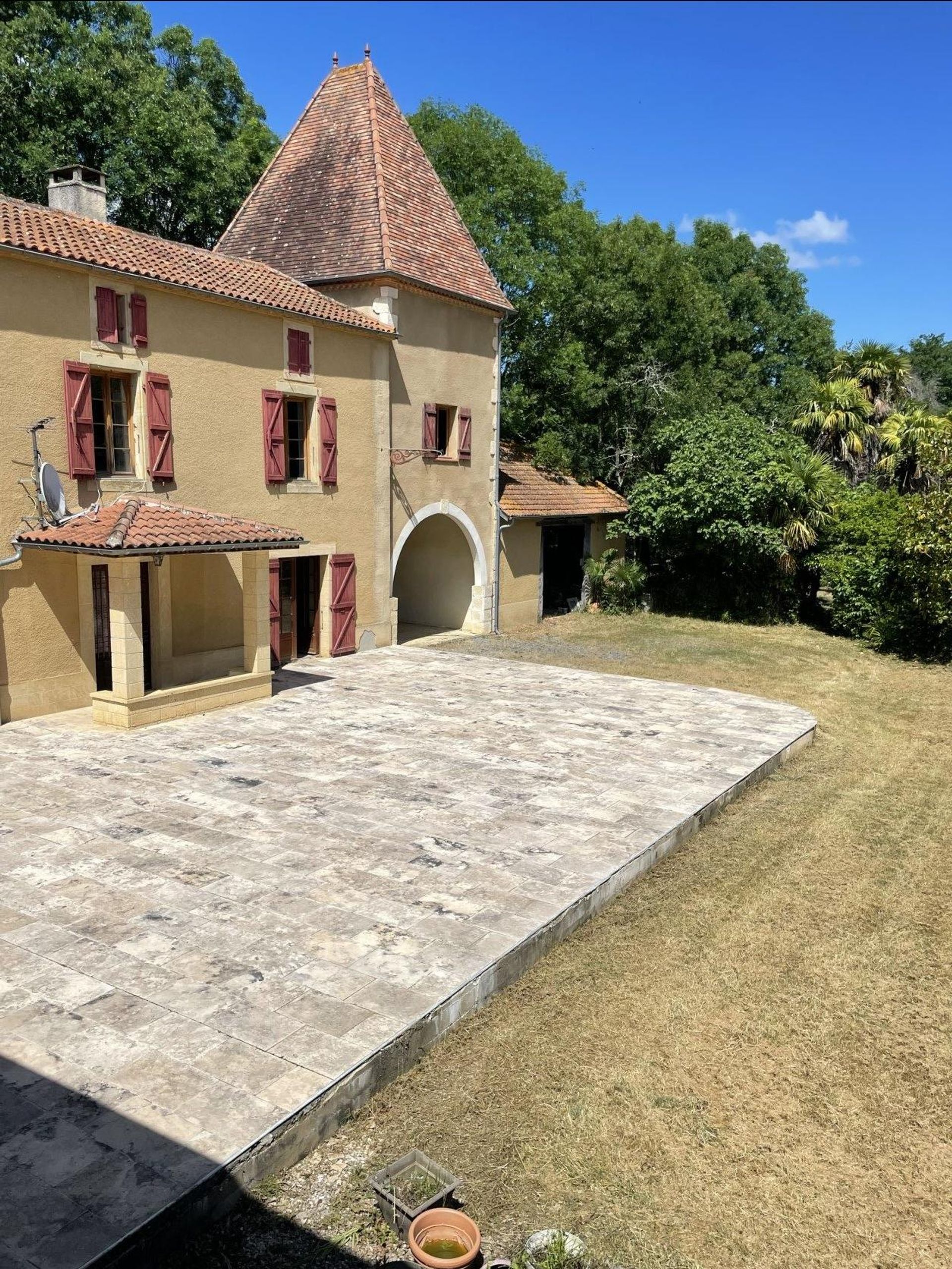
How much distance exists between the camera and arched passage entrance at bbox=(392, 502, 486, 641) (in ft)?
Result: 68.8

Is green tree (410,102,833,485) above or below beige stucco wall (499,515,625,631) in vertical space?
above

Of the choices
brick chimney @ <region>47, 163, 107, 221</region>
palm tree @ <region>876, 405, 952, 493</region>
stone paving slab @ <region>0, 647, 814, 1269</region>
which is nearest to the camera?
stone paving slab @ <region>0, 647, 814, 1269</region>

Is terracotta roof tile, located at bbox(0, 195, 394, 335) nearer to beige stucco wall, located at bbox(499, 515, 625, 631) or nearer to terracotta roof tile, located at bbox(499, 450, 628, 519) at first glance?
terracotta roof tile, located at bbox(499, 450, 628, 519)

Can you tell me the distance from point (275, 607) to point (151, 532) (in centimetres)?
420

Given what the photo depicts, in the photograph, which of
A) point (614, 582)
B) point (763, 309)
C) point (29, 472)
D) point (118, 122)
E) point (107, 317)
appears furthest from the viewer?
point (763, 309)

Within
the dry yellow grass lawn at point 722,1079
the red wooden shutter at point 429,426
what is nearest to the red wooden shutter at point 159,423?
the red wooden shutter at point 429,426

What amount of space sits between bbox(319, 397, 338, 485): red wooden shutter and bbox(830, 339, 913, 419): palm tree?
15709mm

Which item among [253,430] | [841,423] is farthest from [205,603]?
[841,423]

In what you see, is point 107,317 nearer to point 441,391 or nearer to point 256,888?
point 441,391

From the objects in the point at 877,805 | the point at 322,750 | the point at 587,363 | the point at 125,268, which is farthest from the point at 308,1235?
the point at 587,363

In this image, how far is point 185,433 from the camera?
1383cm

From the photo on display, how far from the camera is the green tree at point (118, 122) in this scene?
21.6 m

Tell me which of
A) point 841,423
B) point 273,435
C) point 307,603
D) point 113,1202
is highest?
point 841,423

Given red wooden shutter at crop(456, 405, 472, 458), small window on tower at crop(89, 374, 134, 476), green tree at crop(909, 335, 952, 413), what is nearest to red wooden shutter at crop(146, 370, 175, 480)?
small window on tower at crop(89, 374, 134, 476)
